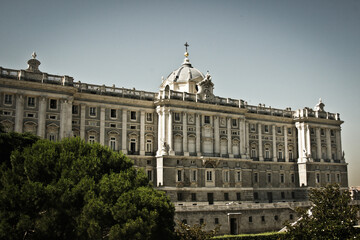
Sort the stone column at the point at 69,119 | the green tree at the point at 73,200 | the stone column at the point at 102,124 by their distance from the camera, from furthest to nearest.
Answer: the stone column at the point at 102,124 → the stone column at the point at 69,119 → the green tree at the point at 73,200

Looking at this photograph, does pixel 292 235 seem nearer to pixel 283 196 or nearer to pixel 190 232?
pixel 190 232

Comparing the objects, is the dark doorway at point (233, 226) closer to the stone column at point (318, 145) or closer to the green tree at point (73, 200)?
the green tree at point (73, 200)

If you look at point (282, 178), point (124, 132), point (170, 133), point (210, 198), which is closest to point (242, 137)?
point (210, 198)

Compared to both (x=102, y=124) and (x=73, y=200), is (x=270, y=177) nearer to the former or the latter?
(x=102, y=124)

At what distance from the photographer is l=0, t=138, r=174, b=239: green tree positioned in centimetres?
2967

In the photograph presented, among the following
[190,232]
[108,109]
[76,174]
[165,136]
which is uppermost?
[108,109]

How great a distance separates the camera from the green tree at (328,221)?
3272cm

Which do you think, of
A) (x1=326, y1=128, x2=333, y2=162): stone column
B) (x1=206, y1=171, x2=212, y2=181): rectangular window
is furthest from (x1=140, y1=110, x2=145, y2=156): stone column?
(x1=326, y1=128, x2=333, y2=162): stone column

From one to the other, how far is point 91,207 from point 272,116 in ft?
150

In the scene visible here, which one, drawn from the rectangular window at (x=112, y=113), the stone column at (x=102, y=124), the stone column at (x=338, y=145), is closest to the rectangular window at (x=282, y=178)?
the stone column at (x=338, y=145)

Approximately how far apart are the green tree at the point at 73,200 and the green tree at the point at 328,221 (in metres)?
10.6

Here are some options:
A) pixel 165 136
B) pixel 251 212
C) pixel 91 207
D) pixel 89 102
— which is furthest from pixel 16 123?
pixel 251 212

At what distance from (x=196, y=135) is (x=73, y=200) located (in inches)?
1201

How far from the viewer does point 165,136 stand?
57.8 meters
